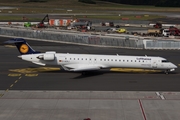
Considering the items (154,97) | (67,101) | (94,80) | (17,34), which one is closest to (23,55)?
(94,80)

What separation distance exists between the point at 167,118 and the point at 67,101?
908cm

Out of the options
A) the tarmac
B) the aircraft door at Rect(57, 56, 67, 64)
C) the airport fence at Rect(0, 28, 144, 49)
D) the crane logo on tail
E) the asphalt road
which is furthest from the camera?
the airport fence at Rect(0, 28, 144, 49)

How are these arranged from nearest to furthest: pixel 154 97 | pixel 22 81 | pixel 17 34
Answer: pixel 154 97 < pixel 22 81 < pixel 17 34

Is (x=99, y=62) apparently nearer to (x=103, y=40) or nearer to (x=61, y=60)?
(x=61, y=60)

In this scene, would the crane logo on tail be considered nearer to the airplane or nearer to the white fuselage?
the airplane

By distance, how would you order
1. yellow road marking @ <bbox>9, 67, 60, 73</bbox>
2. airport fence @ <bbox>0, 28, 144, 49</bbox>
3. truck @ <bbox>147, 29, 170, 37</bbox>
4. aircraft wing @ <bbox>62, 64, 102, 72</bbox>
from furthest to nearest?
truck @ <bbox>147, 29, 170, 37</bbox>
airport fence @ <bbox>0, 28, 144, 49</bbox>
yellow road marking @ <bbox>9, 67, 60, 73</bbox>
aircraft wing @ <bbox>62, 64, 102, 72</bbox>

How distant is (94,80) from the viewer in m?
40.4

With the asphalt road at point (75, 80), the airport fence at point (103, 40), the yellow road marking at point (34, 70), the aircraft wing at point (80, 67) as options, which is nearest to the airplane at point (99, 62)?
the aircraft wing at point (80, 67)

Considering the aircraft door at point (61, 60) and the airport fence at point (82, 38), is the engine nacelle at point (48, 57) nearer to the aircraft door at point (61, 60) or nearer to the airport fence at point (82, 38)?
the aircraft door at point (61, 60)

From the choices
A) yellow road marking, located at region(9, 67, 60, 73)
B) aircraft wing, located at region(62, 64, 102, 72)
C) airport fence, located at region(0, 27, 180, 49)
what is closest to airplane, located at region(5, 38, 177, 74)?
aircraft wing, located at region(62, 64, 102, 72)

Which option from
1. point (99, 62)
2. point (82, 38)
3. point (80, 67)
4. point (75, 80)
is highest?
point (82, 38)

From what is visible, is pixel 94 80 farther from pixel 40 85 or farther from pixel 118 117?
pixel 118 117

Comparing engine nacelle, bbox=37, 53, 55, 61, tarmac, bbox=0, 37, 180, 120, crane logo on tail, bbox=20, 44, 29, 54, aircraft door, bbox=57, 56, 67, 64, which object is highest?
crane logo on tail, bbox=20, 44, 29, 54

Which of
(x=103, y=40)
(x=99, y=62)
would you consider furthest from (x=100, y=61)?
(x=103, y=40)
